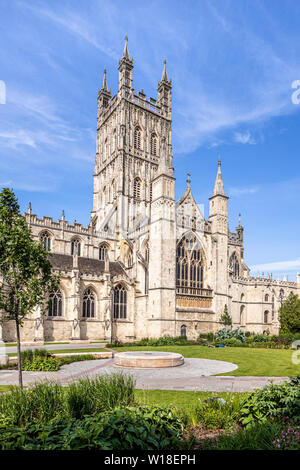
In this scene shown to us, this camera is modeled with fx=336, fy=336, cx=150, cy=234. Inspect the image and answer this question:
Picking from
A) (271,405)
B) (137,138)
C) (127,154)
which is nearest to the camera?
(271,405)

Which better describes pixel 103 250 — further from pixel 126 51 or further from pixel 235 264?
pixel 126 51

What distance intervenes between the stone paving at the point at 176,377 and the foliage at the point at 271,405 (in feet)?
11.7

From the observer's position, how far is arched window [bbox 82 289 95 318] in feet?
117

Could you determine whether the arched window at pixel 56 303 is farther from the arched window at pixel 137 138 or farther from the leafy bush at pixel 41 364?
the arched window at pixel 137 138

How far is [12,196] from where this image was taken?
11.3m

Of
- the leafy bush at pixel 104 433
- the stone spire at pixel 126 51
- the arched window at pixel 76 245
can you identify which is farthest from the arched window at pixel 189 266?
the stone spire at pixel 126 51

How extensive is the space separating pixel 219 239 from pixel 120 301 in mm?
14309

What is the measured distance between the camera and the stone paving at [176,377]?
464 inches

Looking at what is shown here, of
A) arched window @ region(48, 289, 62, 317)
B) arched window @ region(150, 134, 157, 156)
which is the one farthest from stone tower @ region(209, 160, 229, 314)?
arched window @ region(150, 134, 157, 156)

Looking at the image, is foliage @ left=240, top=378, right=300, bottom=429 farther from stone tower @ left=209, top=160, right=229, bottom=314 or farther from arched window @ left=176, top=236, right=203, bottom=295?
stone tower @ left=209, top=160, right=229, bottom=314

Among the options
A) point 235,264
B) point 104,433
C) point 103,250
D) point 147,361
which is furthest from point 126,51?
point 104,433

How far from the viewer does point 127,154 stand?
179 feet

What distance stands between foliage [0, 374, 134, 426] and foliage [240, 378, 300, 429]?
2.65 metres
